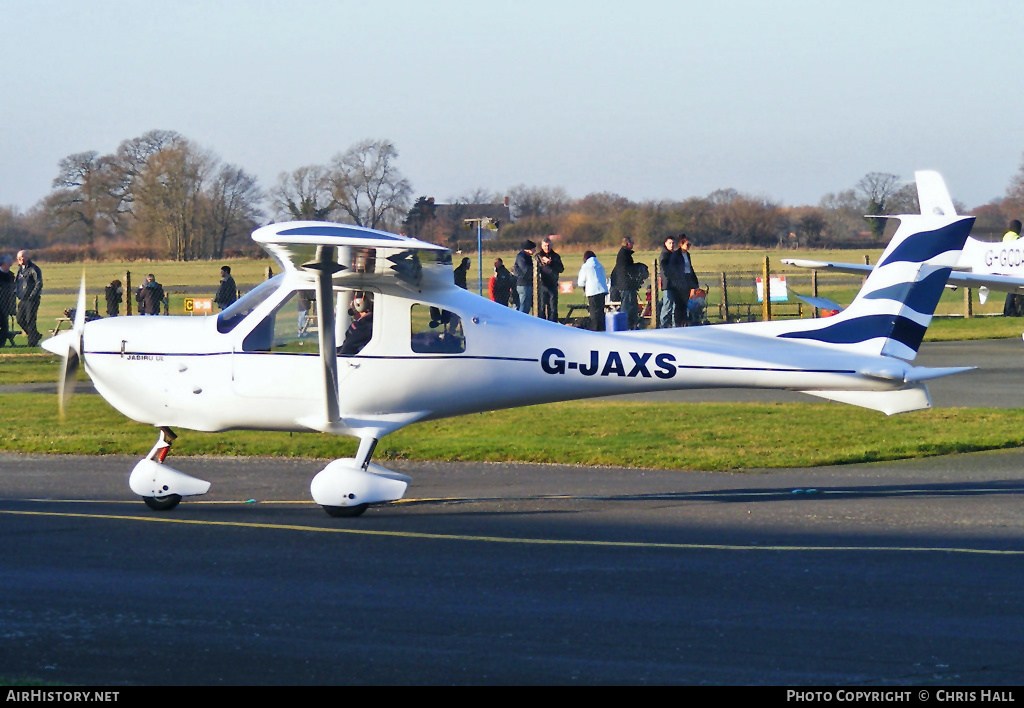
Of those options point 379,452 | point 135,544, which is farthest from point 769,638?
point 379,452

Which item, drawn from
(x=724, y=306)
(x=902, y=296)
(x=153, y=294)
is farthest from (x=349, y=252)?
(x=724, y=306)

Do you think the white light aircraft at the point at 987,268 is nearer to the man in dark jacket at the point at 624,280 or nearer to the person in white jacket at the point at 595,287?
the man in dark jacket at the point at 624,280

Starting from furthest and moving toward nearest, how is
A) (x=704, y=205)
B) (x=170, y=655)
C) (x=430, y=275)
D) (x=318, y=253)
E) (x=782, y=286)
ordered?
(x=704, y=205), (x=782, y=286), (x=430, y=275), (x=318, y=253), (x=170, y=655)

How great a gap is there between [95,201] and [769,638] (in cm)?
3299

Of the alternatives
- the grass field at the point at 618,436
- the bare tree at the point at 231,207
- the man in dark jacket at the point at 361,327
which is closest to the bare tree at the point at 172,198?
the bare tree at the point at 231,207

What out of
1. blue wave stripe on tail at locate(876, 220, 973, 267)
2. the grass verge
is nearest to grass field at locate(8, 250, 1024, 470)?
the grass verge

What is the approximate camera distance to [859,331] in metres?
11.1

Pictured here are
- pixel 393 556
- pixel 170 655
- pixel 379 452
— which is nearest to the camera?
pixel 170 655

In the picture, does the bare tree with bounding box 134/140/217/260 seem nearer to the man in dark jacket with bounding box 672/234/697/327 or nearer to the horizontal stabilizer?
the man in dark jacket with bounding box 672/234/697/327

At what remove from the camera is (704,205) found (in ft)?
232

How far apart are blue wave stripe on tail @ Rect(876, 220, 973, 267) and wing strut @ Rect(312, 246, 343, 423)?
4773mm

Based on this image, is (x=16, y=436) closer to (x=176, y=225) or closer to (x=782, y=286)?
(x=782, y=286)

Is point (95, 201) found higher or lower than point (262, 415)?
higher

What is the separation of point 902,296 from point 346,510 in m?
4.91
